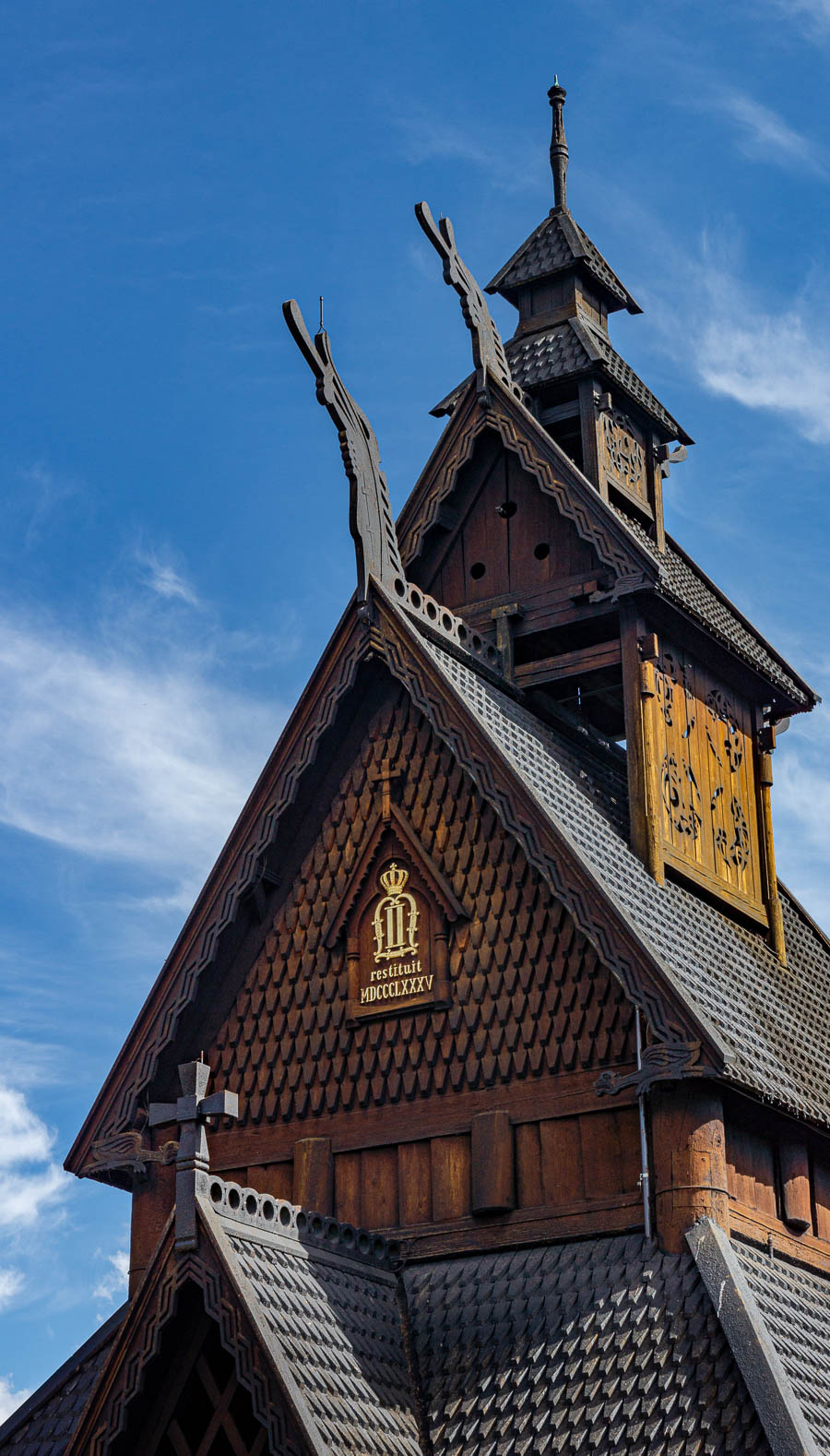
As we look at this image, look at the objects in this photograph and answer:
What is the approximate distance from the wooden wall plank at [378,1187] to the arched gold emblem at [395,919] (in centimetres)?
172

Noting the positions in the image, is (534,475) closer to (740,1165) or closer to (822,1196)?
(822,1196)

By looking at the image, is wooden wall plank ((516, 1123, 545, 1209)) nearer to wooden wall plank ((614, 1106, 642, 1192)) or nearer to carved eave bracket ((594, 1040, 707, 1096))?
wooden wall plank ((614, 1106, 642, 1192))

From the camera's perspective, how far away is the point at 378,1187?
19.0 metres

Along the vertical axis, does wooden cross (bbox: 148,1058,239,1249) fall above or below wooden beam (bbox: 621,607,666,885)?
below

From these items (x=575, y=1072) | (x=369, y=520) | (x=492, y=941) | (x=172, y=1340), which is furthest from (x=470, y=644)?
(x=172, y=1340)

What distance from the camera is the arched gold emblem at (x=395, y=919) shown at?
19609mm

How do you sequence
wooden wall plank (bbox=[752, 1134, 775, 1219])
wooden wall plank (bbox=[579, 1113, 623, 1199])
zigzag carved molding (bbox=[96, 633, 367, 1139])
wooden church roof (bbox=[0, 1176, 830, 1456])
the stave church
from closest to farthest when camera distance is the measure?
wooden church roof (bbox=[0, 1176, 830, 1456]), the stave church, wooden wall plank (bbox=[579, 1113, 623, 1199]), wooden wall plank (bbox=[752, 1134, 775, 1219]), zigzag carved molding (bbox=[96, 633, 367, 1139])

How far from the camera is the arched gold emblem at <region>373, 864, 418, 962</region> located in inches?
772

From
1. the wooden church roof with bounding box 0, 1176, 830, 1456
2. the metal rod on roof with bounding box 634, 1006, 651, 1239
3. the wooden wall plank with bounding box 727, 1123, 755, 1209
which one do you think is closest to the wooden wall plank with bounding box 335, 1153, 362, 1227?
the wooden church roof with bounding box 0, 1176, 830, 1456

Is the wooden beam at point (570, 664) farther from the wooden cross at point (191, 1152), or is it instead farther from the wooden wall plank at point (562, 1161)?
the wooden cross at point (191, 1152)

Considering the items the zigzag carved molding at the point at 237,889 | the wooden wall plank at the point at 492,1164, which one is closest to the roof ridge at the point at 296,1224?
the wooden wall plank at the point at 492,1164

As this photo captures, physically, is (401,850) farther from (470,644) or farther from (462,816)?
(470,644)

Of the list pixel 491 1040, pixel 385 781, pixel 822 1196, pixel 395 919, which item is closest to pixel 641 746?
pixel 385 781

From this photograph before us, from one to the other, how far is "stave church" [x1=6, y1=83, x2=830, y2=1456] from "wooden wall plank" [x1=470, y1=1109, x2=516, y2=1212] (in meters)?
0.02
